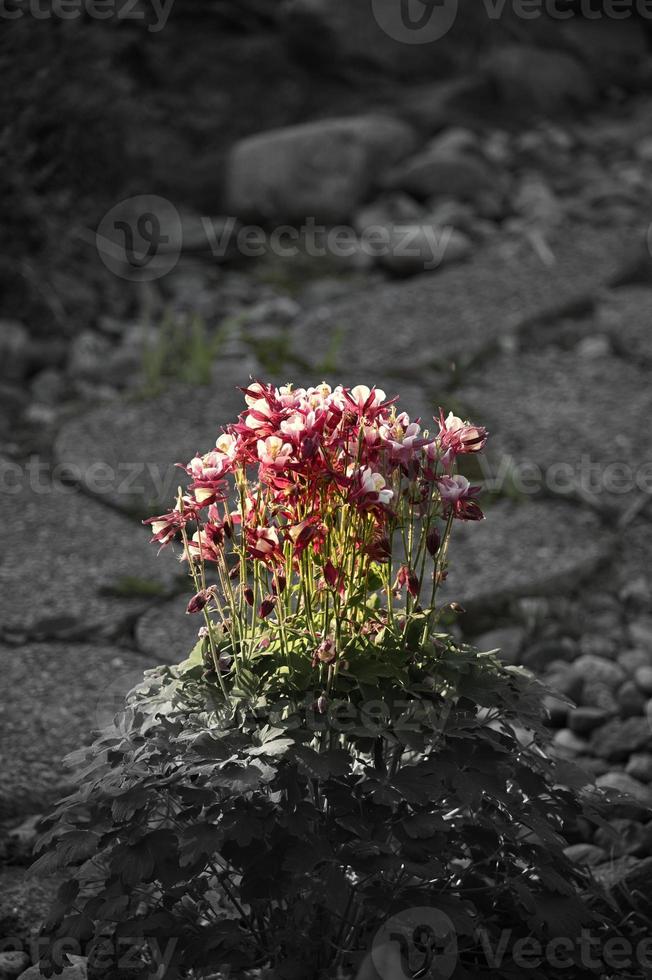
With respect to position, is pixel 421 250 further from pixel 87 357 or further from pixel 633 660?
pixel 633 660

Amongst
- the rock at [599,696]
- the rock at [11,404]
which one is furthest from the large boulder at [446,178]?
the rock at [599,696]

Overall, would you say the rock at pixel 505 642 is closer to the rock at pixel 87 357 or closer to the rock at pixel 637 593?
the rock at pixel 637 593

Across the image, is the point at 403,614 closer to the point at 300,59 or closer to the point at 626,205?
the point at 626,205

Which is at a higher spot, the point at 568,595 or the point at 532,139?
the point at 532,139

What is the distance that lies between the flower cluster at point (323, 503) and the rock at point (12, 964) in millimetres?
543

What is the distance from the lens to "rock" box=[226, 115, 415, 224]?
4.68 meters

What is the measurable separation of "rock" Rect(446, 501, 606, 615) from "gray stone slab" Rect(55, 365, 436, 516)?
46 centimetres

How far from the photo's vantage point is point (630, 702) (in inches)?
90.3

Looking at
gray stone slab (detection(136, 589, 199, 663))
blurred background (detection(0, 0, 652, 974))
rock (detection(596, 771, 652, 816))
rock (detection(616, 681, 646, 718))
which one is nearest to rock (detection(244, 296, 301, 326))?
blurred background (detection(0, 0, 652, 974))

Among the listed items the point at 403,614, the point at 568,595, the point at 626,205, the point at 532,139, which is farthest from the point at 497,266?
the point at 403,614

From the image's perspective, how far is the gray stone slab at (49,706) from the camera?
195 cm

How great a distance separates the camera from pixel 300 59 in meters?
5.62

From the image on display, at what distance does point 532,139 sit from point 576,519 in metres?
2.97

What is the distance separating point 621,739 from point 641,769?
0.11 metres
